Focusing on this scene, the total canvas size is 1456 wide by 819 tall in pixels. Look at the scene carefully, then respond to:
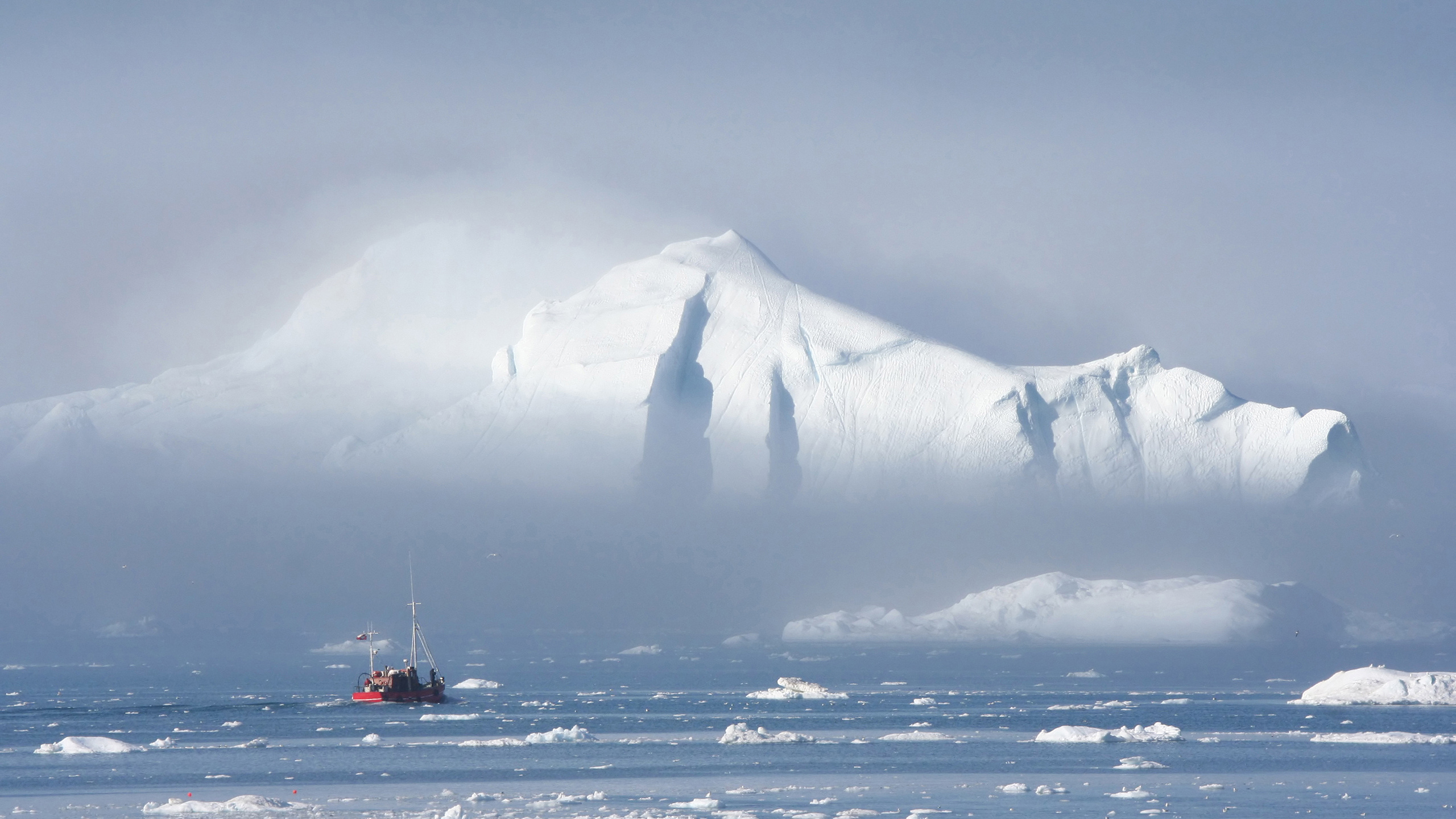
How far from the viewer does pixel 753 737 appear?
241ft

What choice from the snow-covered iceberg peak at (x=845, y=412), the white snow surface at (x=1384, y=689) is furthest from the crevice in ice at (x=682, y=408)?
the white snow surface at (x=1384, y=689)

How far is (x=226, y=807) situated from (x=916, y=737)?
112 feet

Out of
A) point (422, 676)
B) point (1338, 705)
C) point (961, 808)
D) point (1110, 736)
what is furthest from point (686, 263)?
point (961, 808)

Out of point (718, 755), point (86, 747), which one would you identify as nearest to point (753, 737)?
point (718, 755)

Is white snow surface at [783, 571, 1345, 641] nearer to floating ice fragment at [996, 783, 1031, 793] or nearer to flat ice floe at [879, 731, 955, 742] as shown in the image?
flat ice floe at [879, 731, 955, 742]

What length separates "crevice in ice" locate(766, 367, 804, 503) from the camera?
180 metres

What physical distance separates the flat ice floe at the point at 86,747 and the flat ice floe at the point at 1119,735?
136 feet

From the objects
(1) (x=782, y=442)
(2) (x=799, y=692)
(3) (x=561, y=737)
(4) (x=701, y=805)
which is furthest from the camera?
(1) (x=782, y=442)

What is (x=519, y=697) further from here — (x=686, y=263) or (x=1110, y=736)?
(x=686, y=263)

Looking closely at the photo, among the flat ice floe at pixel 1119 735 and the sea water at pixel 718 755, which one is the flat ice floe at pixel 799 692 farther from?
the flat ice floe at pixel 1119 735

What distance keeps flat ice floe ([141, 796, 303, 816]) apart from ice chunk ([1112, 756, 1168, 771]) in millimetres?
31451

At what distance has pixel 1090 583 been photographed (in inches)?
7589

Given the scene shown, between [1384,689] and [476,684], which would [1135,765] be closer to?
[1384,689]

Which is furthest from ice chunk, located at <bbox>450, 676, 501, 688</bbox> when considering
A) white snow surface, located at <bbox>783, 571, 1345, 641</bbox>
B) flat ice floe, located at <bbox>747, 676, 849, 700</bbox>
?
white snow surface, located at <bbox>783, 571, 1345, 641</bbox>
